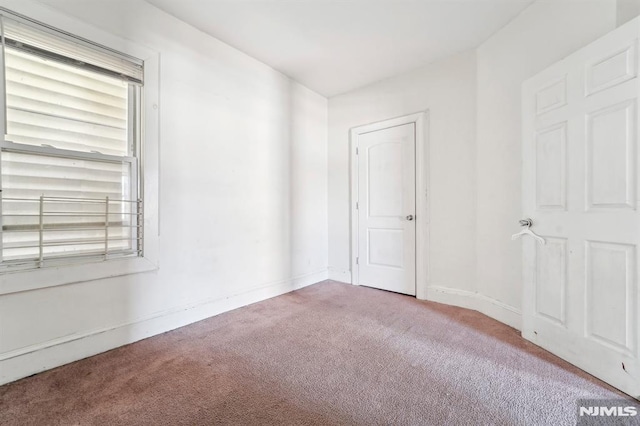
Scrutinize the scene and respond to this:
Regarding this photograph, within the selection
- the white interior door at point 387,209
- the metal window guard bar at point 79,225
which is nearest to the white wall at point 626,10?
the white interior door at point 387,209

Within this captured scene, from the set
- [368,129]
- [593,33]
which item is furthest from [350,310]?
[593,33]

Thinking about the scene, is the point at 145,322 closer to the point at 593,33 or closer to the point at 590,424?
the point at 590,424

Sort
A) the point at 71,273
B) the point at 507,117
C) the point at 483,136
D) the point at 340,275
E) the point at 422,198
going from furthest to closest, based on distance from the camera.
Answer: the point at 340,275 < the point at 422,198 < the point at 483,136 < the point at 507,117 < the point at 71,273

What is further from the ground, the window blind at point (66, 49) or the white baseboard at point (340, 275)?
the window blind at point (66, 49)

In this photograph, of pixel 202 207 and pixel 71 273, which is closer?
pixel 71 273

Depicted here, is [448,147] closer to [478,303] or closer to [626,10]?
[626,10]

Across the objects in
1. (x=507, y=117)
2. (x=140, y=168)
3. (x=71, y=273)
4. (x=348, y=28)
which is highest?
(x=348, y=28)

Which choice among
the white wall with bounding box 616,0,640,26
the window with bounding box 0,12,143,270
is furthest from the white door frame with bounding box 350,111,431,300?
the window with bounding box 0,12,143,270

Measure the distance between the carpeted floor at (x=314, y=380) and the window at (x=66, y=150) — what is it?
78cm

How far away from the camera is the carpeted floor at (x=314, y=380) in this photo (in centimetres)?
133

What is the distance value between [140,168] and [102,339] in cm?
126

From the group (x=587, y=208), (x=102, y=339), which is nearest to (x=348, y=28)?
(x=587, y=208)

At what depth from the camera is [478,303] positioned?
271 cm

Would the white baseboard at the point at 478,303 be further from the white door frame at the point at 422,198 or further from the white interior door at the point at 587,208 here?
the white interior door at the point at 587,208
